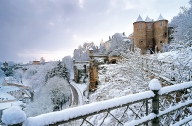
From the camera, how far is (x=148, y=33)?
103 ft

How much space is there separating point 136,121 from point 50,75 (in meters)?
35.7

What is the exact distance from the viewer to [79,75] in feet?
139

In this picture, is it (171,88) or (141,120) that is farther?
(171,88)

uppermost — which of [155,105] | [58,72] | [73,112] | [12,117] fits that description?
[12,117]

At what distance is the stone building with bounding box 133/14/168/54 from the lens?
99.9 feet

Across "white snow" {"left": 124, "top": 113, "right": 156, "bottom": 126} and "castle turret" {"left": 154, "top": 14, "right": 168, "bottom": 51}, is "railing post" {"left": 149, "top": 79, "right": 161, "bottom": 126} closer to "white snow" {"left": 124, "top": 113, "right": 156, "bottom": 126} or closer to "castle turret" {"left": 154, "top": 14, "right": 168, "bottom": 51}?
"white snow" {"left": 124, "top": 113, "right": 156, "bottom": 126}

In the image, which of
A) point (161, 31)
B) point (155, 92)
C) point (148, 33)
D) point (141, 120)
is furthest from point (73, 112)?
point (161, 31)

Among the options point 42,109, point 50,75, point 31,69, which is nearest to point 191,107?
point 42,109

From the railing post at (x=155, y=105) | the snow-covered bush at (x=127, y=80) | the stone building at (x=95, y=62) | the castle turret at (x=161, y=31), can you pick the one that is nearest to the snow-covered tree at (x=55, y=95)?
the stone building at (x=95, y=62)

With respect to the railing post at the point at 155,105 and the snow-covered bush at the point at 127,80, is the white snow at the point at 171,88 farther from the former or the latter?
the snow-covered bush at the point at 127,80

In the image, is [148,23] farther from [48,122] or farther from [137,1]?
[48,122]

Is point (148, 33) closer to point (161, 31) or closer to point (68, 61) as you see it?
point (161, 31)

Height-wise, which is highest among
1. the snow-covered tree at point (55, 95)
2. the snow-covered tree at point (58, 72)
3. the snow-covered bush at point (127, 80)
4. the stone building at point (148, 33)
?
the stone building at point (148, 33)

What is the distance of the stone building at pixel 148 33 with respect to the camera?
99.9 ft
